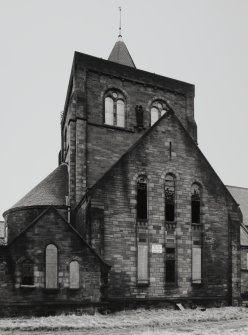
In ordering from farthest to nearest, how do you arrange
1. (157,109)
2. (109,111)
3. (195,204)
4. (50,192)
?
(157,109), (109,111), (50,192), (195,204)

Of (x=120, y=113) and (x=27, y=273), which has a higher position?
(x=120, y=113)

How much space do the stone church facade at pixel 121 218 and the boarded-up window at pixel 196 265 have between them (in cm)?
6

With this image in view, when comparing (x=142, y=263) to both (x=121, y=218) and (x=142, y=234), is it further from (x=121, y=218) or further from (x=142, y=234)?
(x=121, y=218)

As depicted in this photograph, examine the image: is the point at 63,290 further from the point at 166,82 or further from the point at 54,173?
the point at 166,82

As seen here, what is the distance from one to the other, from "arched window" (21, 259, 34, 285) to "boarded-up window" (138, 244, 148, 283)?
6.21 m

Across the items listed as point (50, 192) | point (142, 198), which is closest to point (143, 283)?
point (142, 198)

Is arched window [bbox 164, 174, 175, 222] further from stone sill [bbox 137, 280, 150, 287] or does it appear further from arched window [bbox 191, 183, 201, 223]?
stone sill [bbox 137, 280, 150, 287]

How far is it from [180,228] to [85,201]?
5814 millimetres

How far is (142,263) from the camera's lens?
24.0 m

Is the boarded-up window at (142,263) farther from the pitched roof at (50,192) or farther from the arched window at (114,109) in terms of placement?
→ the arched window at (114,109)

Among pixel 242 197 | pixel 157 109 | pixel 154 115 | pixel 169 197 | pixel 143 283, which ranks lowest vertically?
pixel 143 283

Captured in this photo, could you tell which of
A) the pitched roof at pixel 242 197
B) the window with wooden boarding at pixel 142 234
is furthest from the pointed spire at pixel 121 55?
the pitched roof at pixel 242 197

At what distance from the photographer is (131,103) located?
3042 centimetres

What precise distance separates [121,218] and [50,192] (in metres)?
6.08
